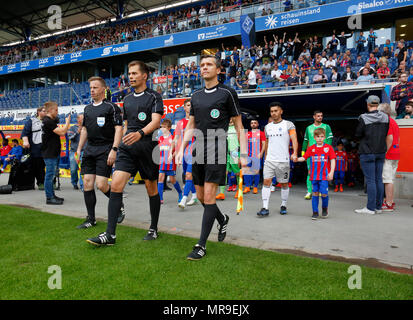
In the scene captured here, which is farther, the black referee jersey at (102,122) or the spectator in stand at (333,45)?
the spectator in stand at (333,45)

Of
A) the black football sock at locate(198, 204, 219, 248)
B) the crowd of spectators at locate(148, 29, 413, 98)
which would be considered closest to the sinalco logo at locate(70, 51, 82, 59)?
the crowd of spectators at locate(148, 29, 413, 98)

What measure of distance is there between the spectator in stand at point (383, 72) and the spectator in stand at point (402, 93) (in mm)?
2611

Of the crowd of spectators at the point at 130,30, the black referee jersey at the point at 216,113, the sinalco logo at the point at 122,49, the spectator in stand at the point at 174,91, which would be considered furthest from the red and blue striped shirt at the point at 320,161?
the sinalco logo at the point at 122,49

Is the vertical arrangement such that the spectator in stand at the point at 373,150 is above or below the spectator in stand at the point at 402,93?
below

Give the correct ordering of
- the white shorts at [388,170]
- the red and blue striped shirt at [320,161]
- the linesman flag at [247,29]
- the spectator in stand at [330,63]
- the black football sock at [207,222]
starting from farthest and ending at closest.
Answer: the linesman flag at [247,29], the spectator in stand at [330,63], the white shorts at [388,170], the red and blue striped shirt at [320,161], the black football sock at [207,222]

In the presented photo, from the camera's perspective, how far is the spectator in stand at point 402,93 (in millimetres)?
7496

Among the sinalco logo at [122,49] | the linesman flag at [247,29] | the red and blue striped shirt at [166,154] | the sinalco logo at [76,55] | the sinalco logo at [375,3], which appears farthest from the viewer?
the sinalco logo at [76,55]

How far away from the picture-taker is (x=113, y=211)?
3355 millimetres

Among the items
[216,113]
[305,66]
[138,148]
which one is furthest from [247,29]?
[138,148]

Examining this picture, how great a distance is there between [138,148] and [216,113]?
1069mm

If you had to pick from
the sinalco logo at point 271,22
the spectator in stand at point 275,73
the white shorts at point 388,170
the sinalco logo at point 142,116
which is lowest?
the white shorts at point 388,170

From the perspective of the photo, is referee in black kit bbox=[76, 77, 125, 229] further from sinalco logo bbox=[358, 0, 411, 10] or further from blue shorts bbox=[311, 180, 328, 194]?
sinalco logo bbox=[358, 0, 411, 10]

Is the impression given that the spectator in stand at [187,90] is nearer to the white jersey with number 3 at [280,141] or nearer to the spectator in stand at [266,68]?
the spectator in stand at [266,68]

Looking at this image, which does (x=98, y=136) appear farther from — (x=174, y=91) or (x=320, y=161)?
(x=174, y=91)
